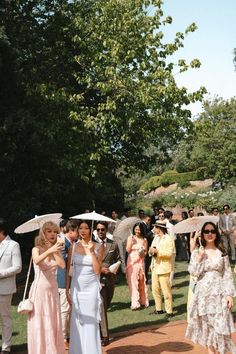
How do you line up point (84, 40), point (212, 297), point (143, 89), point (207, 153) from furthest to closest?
point (207, 153), point (84, 40), point (143, 89), point (212, 297)

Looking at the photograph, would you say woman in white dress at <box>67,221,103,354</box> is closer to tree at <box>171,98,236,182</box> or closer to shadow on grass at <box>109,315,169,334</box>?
shadow on grass at <box>109,315,169,334</box>

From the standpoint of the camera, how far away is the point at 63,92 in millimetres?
19656

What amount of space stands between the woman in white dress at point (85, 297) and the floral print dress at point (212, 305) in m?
1.33

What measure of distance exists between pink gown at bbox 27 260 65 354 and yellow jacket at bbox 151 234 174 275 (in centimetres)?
415

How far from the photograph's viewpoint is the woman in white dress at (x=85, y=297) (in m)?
7.13

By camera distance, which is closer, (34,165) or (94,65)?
(34,165)

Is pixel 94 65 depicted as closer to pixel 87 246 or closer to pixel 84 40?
pixel 84 40

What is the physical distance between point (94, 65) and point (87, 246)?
46.8 ft

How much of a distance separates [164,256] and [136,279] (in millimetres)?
1207

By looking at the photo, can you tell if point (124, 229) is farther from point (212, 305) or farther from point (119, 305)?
point (212, 305)

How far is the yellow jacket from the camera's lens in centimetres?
1088

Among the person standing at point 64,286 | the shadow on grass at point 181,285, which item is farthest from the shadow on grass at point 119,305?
the person standing at point 64,286

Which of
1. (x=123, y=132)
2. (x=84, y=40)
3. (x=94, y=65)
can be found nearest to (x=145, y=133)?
(x=123, y=132)

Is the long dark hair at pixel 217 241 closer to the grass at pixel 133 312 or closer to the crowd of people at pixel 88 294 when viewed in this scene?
the crowd of people at pixel 88 294
